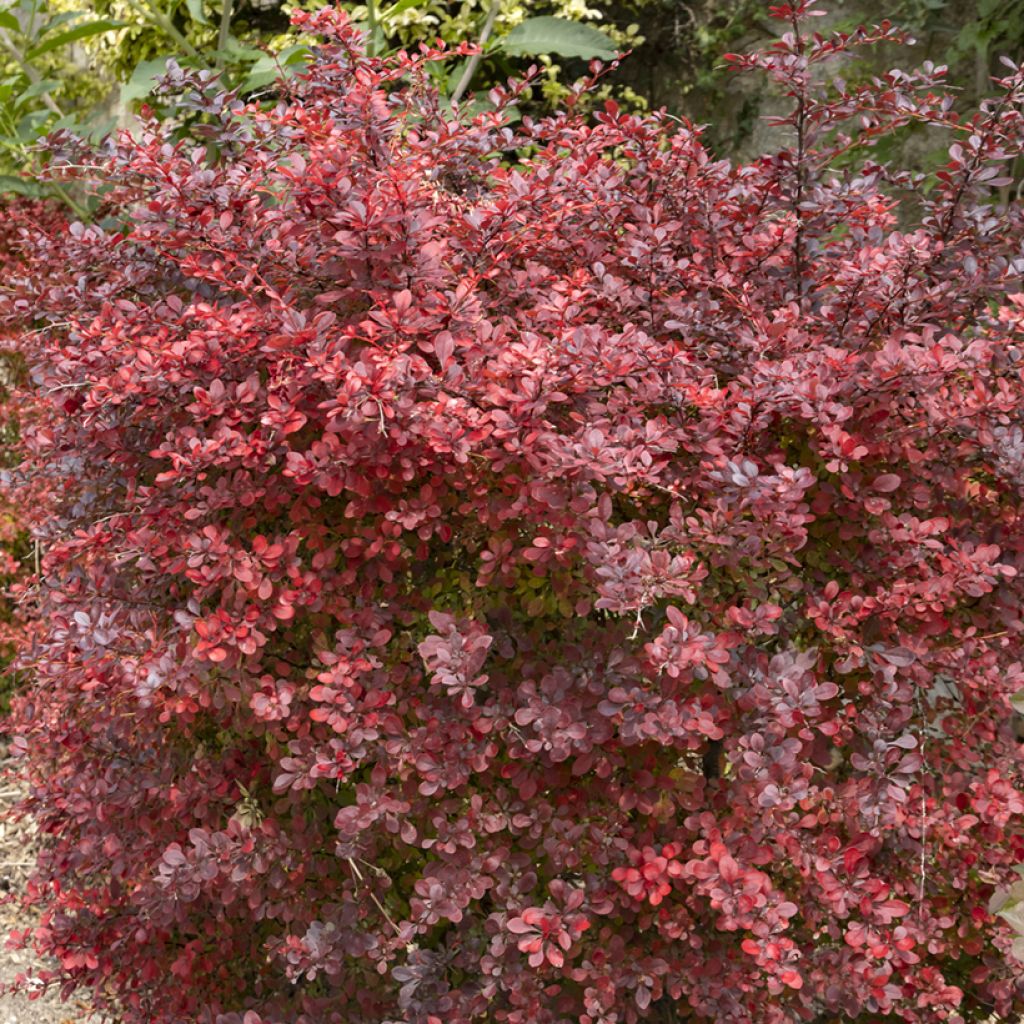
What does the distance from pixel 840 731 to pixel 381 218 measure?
115cm

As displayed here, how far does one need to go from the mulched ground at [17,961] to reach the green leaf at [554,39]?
3.35m

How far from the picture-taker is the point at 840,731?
190 centimetres

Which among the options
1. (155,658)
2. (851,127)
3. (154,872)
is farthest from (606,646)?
(851,127)

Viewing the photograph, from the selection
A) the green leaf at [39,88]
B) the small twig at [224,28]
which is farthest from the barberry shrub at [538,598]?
the green leaf at [39,88]

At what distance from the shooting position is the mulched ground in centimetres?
312

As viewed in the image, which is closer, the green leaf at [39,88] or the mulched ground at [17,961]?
the mulched ground at [17,961]

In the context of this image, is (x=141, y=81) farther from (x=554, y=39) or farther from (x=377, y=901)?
(x=377, y=901)

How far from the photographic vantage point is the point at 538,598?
1.89 meters

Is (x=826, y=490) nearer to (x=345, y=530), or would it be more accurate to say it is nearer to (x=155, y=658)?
(x=345, y=530)

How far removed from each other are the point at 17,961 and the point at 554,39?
3827 mm

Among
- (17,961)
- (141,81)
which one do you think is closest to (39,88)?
(141,81)

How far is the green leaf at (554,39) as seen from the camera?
4402 millimetres

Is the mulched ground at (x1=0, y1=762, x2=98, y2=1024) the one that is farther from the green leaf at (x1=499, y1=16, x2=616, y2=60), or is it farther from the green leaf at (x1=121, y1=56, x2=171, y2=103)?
the green leaf at (x1=499, y1=16, x2=616, y2=60)

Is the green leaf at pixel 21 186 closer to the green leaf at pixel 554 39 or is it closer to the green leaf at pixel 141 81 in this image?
the green leaf at pixel 141 81
